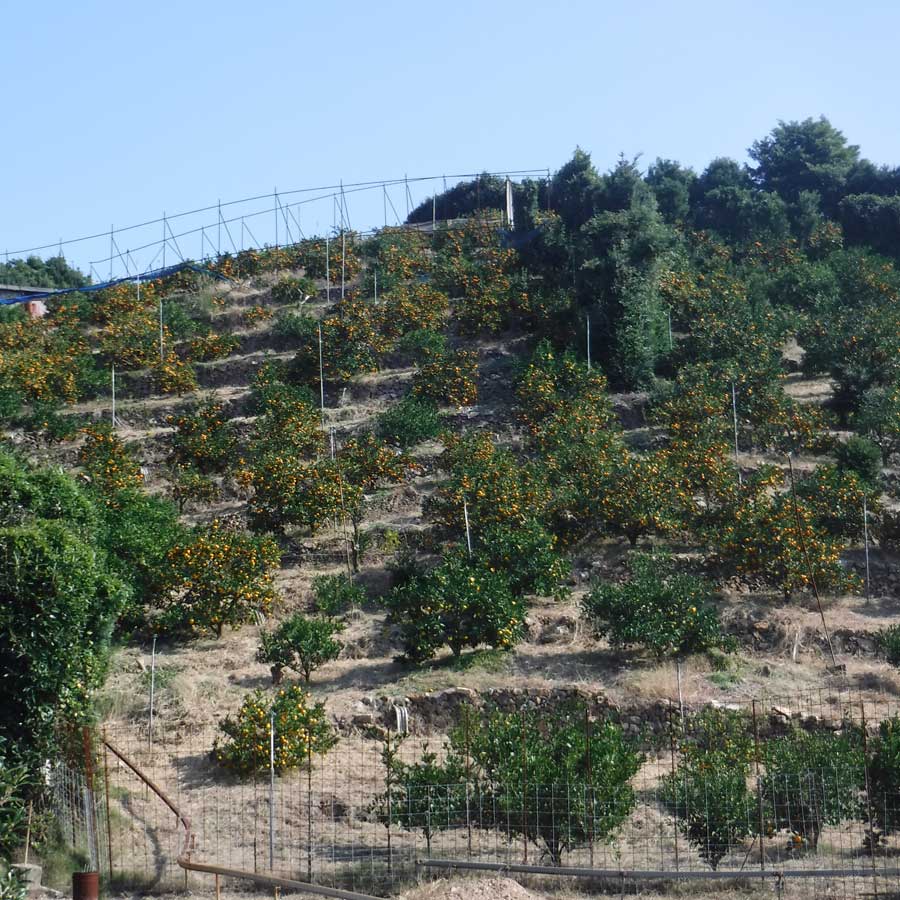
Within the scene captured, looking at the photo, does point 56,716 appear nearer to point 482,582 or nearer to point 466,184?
point 482,582

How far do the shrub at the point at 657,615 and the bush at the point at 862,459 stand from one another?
5755 mm

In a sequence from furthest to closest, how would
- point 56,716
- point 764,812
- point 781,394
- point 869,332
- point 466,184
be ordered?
point 466,184 < point 869,332 < point 781,394 < point 56,716 < point 764,812

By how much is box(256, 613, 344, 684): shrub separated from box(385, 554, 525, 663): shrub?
3.34 feet

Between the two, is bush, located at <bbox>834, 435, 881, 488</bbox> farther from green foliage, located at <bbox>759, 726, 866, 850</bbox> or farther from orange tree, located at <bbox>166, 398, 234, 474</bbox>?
orange tree, located at <bbox>166, 398, 234, 474</bbox>

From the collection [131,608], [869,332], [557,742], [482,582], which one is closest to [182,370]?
[131,608]

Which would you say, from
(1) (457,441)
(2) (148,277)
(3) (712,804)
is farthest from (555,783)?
(2) (148,277)

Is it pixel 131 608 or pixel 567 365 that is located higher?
pixel 567 365

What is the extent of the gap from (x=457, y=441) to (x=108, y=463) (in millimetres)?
5955

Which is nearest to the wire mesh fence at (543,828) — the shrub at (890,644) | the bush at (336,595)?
the shrub at (890,644)

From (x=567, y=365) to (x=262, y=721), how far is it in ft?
41.8

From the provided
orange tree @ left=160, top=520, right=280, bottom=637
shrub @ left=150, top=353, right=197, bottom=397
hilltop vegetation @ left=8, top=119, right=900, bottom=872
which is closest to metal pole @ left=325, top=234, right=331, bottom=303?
hilltop vegetation @ left=8, top=119, right=900, bottom=872

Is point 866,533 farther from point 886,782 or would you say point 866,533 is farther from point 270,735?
point 270,735

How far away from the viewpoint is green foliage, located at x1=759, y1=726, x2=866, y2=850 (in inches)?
400

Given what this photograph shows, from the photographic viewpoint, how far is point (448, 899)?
904 cm
